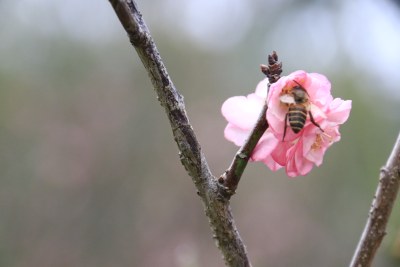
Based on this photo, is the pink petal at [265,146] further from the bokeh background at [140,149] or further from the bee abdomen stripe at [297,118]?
the bokeh background at [140,149]

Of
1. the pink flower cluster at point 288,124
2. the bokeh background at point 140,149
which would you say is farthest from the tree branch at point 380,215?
the bokeh background at point 140,149

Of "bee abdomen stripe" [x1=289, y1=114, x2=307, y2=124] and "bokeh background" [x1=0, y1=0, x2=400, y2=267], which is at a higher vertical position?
"bokeh background" [x1=0, y1=0, x2=400, y2=267]

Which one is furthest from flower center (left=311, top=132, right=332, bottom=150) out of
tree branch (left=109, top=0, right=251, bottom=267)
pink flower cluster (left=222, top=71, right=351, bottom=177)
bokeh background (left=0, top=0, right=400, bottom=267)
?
bokeh background (left=0, top=0, right=400, bottom=267)

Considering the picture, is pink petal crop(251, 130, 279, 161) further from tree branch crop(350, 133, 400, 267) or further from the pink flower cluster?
tree branch crop(350, 133, 400, 267)

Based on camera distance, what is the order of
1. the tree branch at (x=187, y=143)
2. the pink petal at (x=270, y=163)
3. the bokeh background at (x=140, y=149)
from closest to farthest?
the tree branch at (x=187, y=143)
the pink petal at (x=270, y=163)
the bokeh background at (x=140, y=149)

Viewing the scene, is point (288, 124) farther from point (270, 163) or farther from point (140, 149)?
point (140, 149)

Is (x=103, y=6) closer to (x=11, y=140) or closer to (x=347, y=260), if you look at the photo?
(x=11, y=140)
